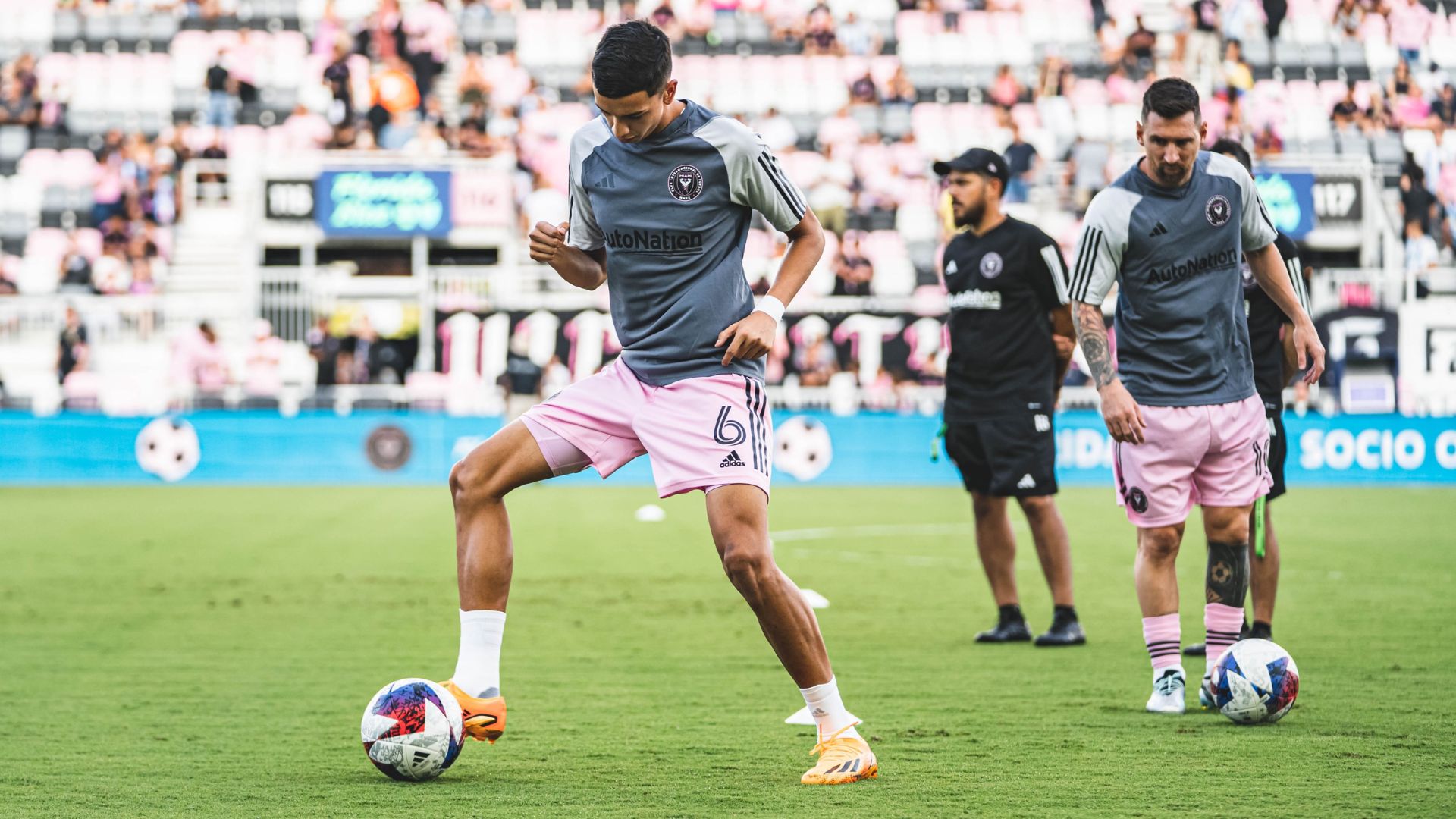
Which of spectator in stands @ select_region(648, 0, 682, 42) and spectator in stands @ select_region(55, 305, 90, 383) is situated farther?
spectator in stands @ select_region(648, 0, 682, 42)

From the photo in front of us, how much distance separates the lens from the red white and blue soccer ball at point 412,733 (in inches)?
196

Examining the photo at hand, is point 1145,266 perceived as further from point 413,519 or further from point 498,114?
point 498,114

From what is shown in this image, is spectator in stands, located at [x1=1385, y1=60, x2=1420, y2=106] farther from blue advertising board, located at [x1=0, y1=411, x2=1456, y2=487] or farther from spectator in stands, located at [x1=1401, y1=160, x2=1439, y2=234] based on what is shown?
blue advertising board, located at [x1=0, y1=411, x2=1456, y2=487]

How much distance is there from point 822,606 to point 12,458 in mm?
16013

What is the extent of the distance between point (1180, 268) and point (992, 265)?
91.6 inches

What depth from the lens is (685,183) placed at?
16.8 ft

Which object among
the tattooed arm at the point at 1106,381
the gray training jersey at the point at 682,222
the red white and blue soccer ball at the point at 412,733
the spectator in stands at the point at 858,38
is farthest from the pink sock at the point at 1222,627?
the spectator in stands at the point at 858,38

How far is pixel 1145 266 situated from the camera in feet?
20.5

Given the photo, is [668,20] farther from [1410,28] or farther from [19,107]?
[1410,28]

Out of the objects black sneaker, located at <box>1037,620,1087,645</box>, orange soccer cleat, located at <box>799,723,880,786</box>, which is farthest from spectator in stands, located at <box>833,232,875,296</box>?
orange soccer cleat, located at <box>799,723,880,786</box>

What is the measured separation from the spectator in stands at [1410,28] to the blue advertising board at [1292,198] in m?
6.88

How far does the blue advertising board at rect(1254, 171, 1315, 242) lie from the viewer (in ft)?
84.2

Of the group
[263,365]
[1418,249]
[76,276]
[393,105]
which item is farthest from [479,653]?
[393,105]

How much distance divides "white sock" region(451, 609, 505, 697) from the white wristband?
3.76 ft
